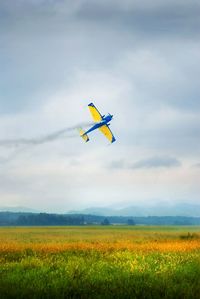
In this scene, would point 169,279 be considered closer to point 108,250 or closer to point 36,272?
point 36,272

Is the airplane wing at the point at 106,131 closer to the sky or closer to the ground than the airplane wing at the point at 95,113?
closer to the ground

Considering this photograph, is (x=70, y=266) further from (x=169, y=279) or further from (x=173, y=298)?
(x=173, y=298)

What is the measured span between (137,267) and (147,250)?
848 centimetres

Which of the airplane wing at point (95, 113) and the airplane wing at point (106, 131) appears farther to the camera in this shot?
the airplane wing at point (95, 113)

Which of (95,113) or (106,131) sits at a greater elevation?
(95,113)

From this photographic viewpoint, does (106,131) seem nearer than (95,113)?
Yes

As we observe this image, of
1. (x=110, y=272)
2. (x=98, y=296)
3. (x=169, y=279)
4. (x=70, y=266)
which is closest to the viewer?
(x=98, y=296)

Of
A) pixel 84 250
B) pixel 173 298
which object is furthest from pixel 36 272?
pixel 84 250

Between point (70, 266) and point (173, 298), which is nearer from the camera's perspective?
point (173, 298)

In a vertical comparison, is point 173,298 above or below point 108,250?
below

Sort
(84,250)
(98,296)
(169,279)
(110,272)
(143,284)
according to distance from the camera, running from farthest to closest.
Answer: (84,250)
(110,272)
(169,279)
(143,284)
(98,296)

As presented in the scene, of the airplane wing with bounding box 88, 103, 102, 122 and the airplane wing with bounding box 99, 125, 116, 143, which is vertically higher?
the airplane wing with bounding box 88, 103, 102, 122

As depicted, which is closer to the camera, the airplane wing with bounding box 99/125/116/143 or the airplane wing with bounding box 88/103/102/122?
the airplane wing with bounding box 99/125/116/143

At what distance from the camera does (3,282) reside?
15711mm
